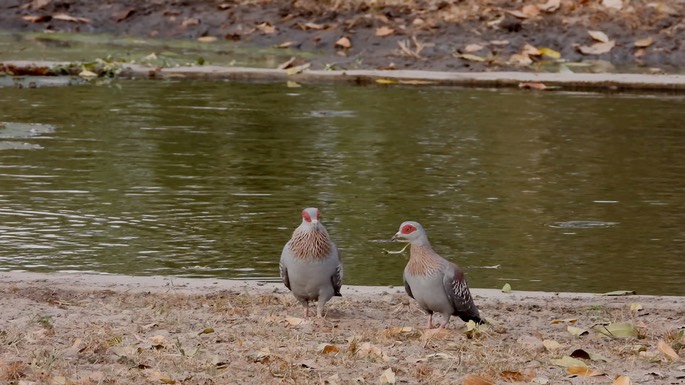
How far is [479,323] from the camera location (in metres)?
7.90

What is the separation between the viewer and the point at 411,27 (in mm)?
25047

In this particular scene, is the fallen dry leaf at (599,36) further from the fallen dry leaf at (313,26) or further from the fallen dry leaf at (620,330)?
the fallen dry leaf at (620,330)

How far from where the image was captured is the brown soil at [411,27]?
23172 millimetres

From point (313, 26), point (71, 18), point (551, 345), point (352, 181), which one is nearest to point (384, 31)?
point (313, 26)

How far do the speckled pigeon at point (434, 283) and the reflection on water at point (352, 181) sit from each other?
1.64 metres

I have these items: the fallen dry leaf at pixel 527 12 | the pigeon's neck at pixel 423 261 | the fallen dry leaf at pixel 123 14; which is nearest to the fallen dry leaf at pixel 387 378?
the pigeon's neck at pixel 423 261

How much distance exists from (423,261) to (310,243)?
0.63m

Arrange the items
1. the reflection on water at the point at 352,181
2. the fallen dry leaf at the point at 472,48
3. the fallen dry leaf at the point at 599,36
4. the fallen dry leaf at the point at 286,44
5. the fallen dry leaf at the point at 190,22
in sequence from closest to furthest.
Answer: the reflection on water at the point at 352,181 → the fallen dry leaf at the point at 472,48 → the fallen dry leaf at the point at 599,36 → the fallen dry leaf at the point at 286,44 → the fallen dry leaf at the point at 190,22

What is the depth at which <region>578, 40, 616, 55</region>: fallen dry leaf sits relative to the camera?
2372 centimetres

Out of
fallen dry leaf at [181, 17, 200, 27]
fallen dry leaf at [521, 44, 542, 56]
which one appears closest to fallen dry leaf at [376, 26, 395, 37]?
fallen dry leaf at [521, 44, 542, 56]

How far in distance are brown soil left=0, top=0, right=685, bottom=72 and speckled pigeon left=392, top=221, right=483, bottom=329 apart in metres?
13.8

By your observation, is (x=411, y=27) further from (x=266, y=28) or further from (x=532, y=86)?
(x=532, y=86)

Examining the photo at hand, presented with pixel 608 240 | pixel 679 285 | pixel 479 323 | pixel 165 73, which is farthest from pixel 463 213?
pixel 165 73

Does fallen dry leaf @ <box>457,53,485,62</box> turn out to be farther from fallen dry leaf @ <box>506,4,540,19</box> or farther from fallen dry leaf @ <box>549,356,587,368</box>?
fallen dry leaf @ <box>549,356,587,368</box>
